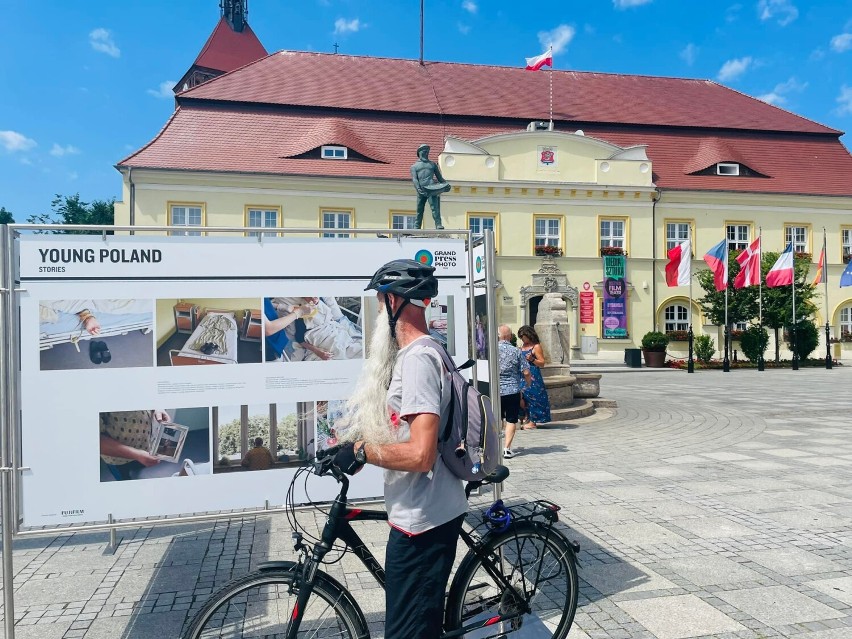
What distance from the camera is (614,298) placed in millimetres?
32062

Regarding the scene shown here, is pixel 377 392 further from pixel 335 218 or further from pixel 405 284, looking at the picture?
pixel 335 218

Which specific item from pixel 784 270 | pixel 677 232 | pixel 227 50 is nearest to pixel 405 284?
pixel 784 270

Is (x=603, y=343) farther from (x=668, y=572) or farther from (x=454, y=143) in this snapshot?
(x=668, y=572)

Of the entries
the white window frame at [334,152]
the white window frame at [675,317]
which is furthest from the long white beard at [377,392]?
the white window frame at [675,317]

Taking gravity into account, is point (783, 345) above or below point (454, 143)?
below

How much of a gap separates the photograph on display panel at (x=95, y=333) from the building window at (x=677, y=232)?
3250 centimetres

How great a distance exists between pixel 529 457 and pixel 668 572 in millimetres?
4104

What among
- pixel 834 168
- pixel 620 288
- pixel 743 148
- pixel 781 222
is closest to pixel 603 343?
pixel 620 288

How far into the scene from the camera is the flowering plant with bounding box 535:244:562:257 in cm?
3175

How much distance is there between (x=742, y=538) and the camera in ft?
16.4

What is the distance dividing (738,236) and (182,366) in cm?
3453

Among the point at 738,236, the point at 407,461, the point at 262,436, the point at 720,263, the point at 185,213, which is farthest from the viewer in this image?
the point at 738,236

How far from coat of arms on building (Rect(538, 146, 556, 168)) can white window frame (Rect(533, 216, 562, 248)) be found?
97.1 inches

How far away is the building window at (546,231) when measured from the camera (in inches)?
1262
